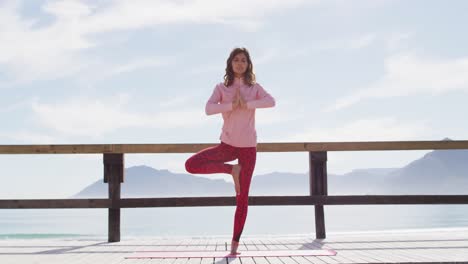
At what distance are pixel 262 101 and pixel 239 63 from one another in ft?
1.20

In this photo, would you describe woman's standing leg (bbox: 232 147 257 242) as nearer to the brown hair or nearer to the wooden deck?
the wooden deck

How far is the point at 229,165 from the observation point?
185 inches

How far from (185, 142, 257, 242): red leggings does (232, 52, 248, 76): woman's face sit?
0.62 m

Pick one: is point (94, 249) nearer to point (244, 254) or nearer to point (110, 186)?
point (110, 186)

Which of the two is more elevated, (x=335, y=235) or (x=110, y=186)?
(x=110, y=186)

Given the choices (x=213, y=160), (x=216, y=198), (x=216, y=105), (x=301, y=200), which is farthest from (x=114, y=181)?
(x=216, y=105)

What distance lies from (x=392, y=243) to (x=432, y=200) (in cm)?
105

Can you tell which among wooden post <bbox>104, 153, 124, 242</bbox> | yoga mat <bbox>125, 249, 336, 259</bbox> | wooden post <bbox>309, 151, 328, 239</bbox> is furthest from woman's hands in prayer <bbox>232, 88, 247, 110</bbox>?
wooden post <bbox>104, 153, 124, 242</bbox>

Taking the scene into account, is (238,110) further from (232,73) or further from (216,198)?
(216,198)

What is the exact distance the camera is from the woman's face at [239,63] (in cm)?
476

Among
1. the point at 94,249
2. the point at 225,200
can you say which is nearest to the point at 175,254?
the point at 94,249

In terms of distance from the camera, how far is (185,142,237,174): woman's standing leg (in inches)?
183

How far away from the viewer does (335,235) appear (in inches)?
272

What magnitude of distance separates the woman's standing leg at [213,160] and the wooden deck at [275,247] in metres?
0.72
